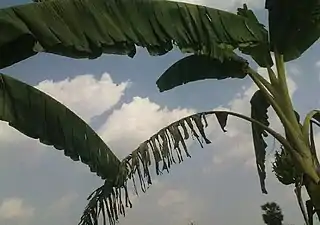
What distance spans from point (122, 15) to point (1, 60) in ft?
3.90

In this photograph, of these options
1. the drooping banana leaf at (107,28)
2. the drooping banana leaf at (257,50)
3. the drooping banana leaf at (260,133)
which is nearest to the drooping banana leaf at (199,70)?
the drooping banana leaf at (257,50)

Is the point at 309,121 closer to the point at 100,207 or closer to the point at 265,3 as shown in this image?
the point at 265,3

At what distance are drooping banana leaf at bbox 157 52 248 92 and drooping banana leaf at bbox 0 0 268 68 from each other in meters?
1.24

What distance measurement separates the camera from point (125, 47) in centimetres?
466

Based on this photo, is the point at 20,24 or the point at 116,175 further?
the point at 116,175

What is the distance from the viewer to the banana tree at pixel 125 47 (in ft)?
14.7

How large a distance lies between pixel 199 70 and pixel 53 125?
2.58 metres

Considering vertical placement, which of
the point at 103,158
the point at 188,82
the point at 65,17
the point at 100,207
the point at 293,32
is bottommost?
the point at 100,207

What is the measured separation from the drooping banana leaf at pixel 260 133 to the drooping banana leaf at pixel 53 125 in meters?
2.46

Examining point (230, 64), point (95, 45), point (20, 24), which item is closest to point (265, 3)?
point (230, 64)

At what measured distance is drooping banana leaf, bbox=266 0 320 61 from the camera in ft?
18.9

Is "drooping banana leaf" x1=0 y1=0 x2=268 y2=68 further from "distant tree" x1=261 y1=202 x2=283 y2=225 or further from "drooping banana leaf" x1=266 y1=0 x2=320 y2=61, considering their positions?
"distant tree" x1=261 y1=202 x2=283 y2=225

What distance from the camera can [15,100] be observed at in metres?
4.84

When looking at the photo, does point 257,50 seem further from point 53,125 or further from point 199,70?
point 53,125
